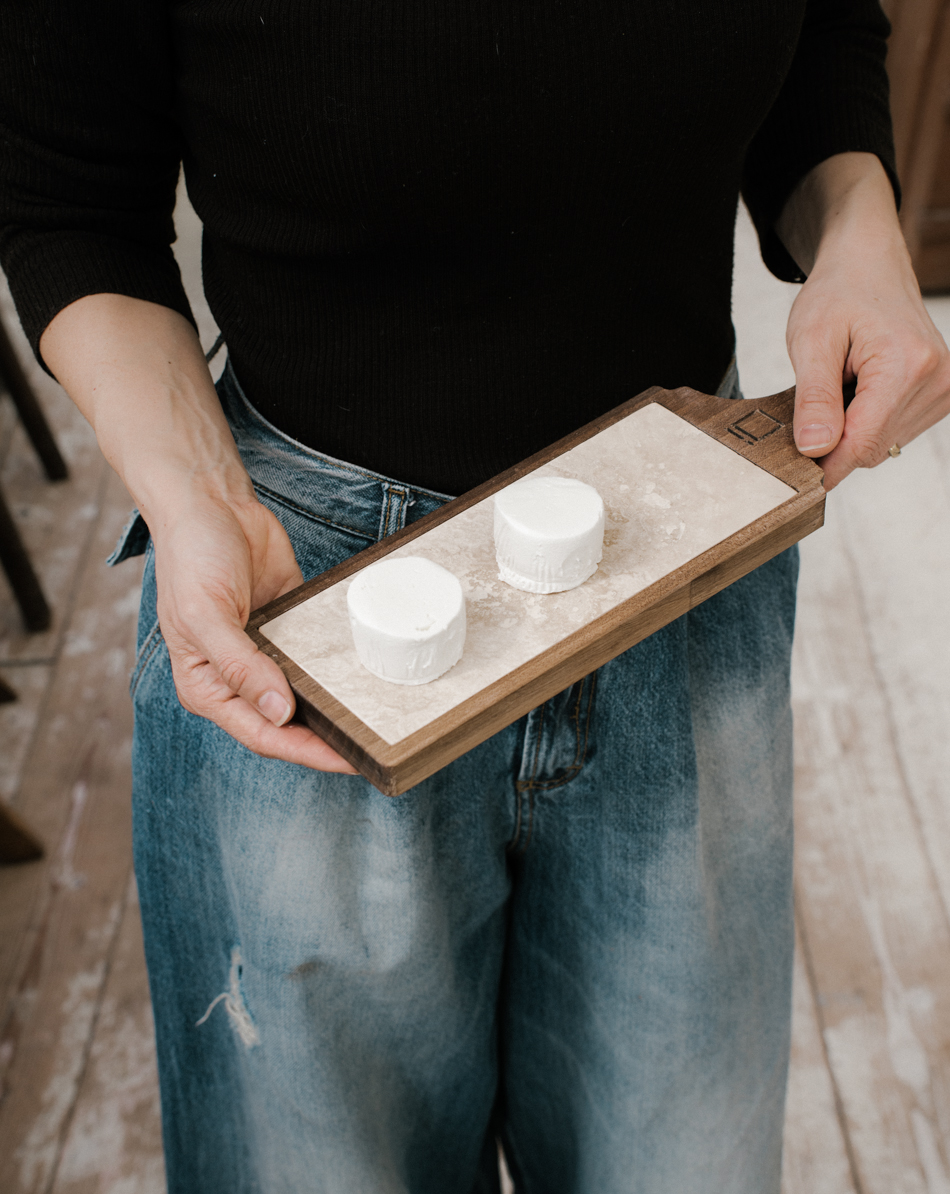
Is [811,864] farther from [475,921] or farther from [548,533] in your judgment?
[548,533]

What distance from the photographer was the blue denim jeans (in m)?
0.62

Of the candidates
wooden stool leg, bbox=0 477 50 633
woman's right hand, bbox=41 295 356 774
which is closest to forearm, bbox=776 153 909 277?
woman's right hand, bbox=41 295 356 774

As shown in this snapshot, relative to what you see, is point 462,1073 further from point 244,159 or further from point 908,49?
point 908,49

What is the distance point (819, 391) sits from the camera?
58 centimetres

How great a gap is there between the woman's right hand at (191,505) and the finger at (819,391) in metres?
0.30

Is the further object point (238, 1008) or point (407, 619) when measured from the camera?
point (238, 1008)

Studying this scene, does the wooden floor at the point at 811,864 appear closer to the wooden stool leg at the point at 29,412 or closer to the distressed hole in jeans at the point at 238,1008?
the wooden stool leg at the point at 29,412

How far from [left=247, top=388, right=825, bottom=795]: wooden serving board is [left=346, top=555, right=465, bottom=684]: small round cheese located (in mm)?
11

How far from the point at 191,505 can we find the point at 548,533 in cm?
20

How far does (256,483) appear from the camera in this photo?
2.16ft

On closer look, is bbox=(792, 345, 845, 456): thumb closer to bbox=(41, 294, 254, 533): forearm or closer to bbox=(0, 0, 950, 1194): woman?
bbox=(0, 0, 950, 1194): woman

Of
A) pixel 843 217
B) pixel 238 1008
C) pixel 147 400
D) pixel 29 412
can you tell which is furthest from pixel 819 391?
pixel 29 412

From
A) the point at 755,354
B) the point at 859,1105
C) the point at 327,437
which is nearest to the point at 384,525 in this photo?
the point at 327,437

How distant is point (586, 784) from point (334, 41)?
0.46 metres
